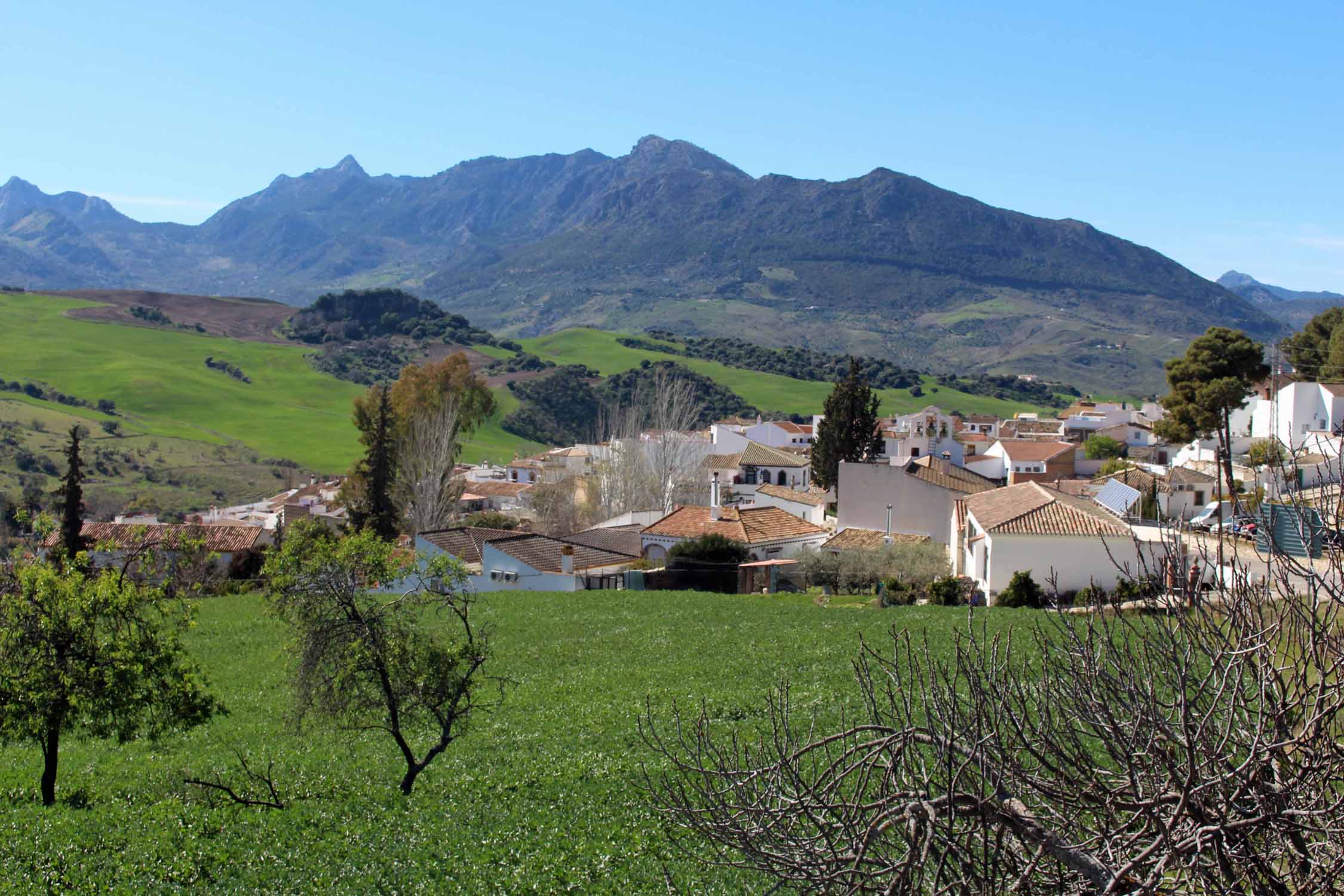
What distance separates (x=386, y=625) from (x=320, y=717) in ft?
4.74

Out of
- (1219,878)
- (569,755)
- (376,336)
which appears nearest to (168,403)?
(376,336)

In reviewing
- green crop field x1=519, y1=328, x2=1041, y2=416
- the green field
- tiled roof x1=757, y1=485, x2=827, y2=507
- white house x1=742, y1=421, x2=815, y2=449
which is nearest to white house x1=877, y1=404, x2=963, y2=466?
tiled roof x1=757, y1=485, x2=827, y2=507

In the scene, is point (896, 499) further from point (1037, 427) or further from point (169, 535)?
point (1037, 427)

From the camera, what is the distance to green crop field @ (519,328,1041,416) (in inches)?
4993

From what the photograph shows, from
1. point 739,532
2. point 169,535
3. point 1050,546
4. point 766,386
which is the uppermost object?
point 766,386

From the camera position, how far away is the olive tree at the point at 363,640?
13.0 meters

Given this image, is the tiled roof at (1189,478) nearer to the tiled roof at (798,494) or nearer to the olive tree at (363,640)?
the tiled roof at (798,494)

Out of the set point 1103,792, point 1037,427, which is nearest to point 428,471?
point 1103,792

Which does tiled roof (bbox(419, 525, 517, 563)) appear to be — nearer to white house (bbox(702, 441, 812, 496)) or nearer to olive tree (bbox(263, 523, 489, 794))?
white house (bbox(702, 441, 812, 496))

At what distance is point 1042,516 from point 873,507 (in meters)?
12.6

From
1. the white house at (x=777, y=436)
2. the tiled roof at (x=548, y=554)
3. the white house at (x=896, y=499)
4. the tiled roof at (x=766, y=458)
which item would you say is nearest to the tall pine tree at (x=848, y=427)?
the white house at (x=896, y=499)

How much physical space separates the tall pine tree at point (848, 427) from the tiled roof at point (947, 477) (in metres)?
2.42

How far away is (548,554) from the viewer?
40.8 m

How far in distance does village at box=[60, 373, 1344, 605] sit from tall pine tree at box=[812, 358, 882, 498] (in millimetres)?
817
